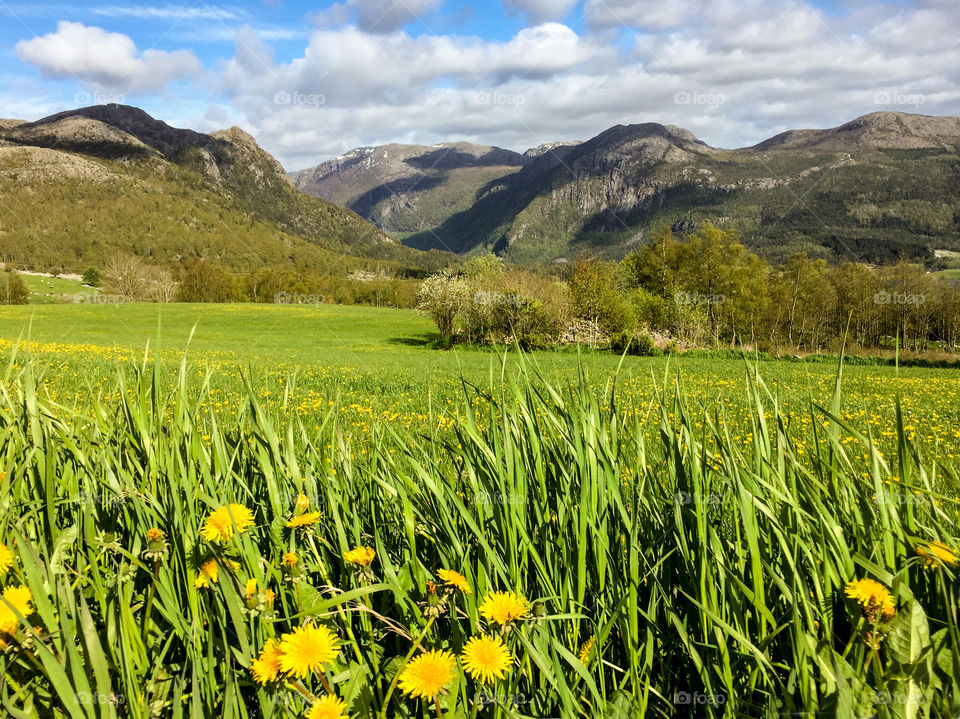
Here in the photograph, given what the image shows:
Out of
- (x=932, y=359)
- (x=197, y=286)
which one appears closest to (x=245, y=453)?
(x=932, y=359)

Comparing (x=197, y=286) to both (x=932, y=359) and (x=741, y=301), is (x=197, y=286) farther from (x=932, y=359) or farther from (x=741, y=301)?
(x=932, y=359)

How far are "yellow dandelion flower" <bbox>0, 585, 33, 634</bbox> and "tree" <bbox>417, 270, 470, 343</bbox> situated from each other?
115 ft

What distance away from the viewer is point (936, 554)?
123cm

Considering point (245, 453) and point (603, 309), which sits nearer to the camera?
point (245, 453)

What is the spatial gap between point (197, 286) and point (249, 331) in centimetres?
5877

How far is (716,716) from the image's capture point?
134cm

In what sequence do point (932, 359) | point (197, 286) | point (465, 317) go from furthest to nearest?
1. point (197, 286)
2. point (465, 317)
3. point (932, 359)
